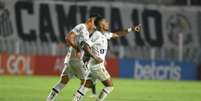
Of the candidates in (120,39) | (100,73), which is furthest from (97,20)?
(120,39)

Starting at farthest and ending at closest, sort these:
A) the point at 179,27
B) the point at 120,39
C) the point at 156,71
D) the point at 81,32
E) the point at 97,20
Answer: the point at 179,27 < the point at 120,39 < the point at 156,71 < the point at 97,20 < the point at 81,32

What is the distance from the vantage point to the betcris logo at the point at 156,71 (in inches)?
1585

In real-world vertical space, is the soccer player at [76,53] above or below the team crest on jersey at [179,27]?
above

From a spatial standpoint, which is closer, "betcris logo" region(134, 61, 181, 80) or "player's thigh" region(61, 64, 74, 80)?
"player's thigh" region(61, 64, 74, 80)

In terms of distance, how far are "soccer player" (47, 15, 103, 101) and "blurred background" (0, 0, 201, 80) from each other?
20648 mm

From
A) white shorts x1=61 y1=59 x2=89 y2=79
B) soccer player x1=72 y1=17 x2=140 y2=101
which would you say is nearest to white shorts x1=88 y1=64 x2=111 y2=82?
soccer player x1=72 y1=17 x2=140 y2=101

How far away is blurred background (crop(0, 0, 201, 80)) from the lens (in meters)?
38.6

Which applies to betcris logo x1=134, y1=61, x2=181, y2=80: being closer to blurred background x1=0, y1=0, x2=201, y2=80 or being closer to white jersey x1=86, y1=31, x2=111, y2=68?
blurred background x1=0, y1=0, x2=201, y2=80

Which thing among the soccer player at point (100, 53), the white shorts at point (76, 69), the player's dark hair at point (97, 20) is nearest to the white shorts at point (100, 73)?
the soccer player at point (100, 53)

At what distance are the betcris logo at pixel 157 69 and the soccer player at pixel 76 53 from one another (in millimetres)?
22965

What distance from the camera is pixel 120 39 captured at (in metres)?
45.1

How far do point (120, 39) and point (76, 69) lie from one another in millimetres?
28417

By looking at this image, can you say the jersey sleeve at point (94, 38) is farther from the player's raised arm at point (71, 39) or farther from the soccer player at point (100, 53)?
the player's raised arm at point (71, 39)

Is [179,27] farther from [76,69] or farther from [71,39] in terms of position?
[71,39]
